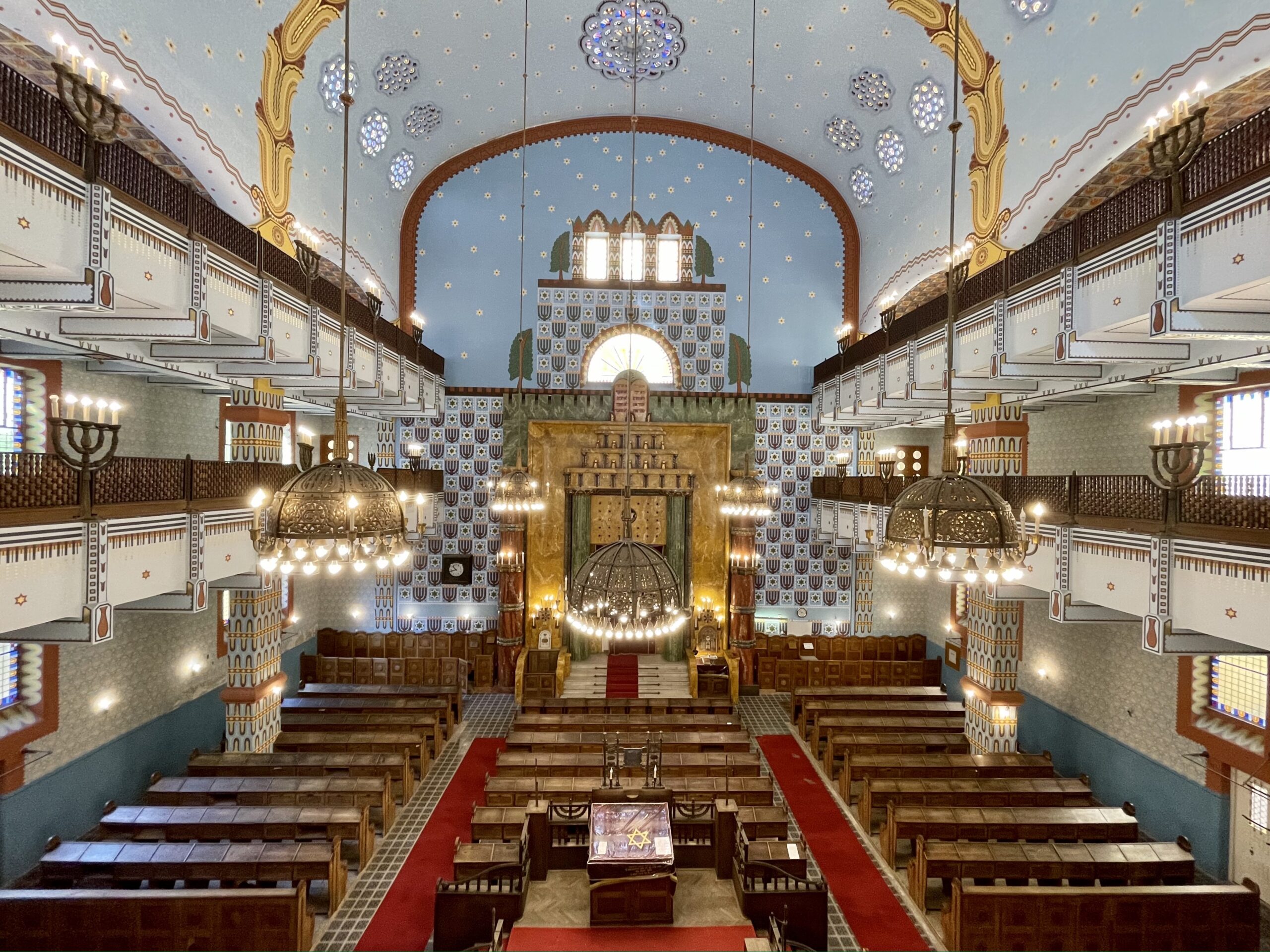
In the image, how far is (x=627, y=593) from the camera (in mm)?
7211

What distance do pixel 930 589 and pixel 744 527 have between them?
6242 mm

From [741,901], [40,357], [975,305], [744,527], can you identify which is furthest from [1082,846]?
[40,357]

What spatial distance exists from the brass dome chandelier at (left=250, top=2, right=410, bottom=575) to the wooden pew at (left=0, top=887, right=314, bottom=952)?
560cm

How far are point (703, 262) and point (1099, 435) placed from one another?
12751 mm

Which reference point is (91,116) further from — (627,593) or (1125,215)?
(1125,215)

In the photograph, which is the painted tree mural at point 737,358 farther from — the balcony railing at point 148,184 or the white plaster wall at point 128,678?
the white plaster wall at point 128,678

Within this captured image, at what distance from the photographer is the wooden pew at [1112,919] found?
9070mm

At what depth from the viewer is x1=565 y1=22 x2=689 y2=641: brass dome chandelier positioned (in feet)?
23.7

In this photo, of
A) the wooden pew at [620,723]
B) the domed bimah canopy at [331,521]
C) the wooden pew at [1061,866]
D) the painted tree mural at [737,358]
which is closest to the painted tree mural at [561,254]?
the painted tree mural at [737,358]

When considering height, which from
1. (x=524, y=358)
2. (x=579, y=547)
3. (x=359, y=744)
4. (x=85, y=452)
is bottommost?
(x=359, y=744)

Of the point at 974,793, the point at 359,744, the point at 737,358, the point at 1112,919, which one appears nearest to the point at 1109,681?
the point at 974,793

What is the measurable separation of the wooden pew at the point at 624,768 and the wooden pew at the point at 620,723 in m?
1.75

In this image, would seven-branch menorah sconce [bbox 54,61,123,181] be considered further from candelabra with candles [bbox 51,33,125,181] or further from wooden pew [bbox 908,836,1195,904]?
wooden pew [bbox 908,836,1195,904]

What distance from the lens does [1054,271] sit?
10148mm
